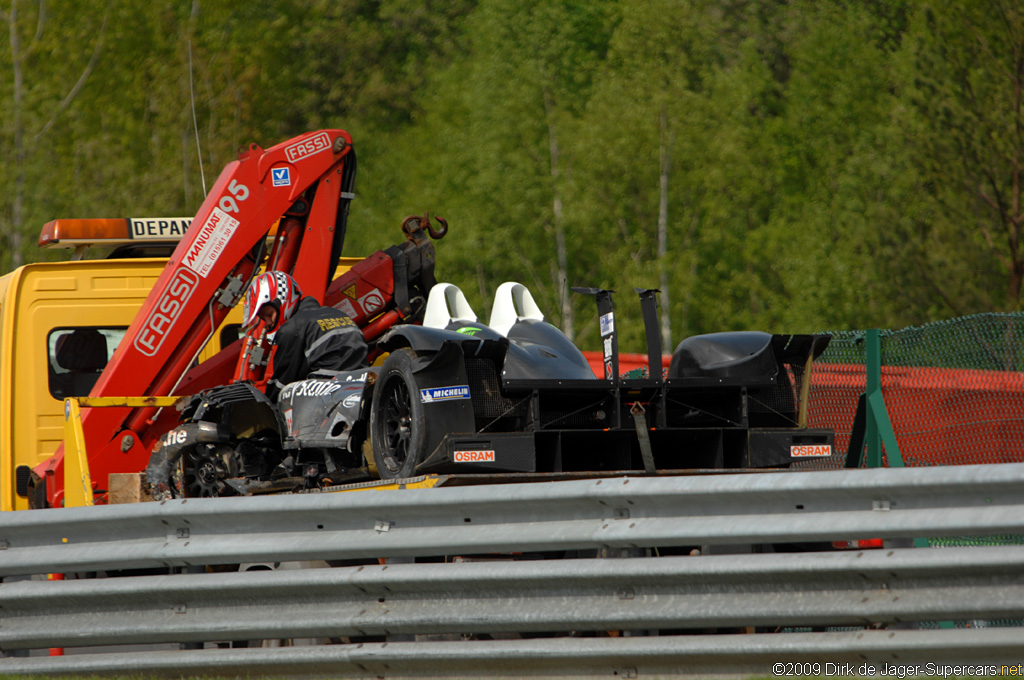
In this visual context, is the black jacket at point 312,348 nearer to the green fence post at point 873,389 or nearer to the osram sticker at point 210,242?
the osram sticker at point 210,242

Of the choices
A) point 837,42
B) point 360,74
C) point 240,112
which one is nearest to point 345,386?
point 240,112

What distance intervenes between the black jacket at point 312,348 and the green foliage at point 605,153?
19626 millimetres

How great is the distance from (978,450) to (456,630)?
4230mm

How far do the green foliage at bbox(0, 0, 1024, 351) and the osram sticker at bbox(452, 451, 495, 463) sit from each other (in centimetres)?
2060

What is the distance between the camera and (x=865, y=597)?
4.27 metres

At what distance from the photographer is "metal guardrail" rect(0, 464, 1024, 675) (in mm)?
4184

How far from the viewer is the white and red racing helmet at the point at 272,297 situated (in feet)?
25.4

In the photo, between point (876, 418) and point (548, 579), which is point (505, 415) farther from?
point (876, 418)

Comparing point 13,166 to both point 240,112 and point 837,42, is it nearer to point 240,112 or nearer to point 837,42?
point 240,112

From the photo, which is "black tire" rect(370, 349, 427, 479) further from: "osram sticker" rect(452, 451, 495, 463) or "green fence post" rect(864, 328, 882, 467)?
"green fence post" rect(864, 328, 882, 467)

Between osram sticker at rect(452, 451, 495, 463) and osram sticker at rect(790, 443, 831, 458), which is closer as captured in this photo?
osram sticker at rect(452, 451, 495, 463)
